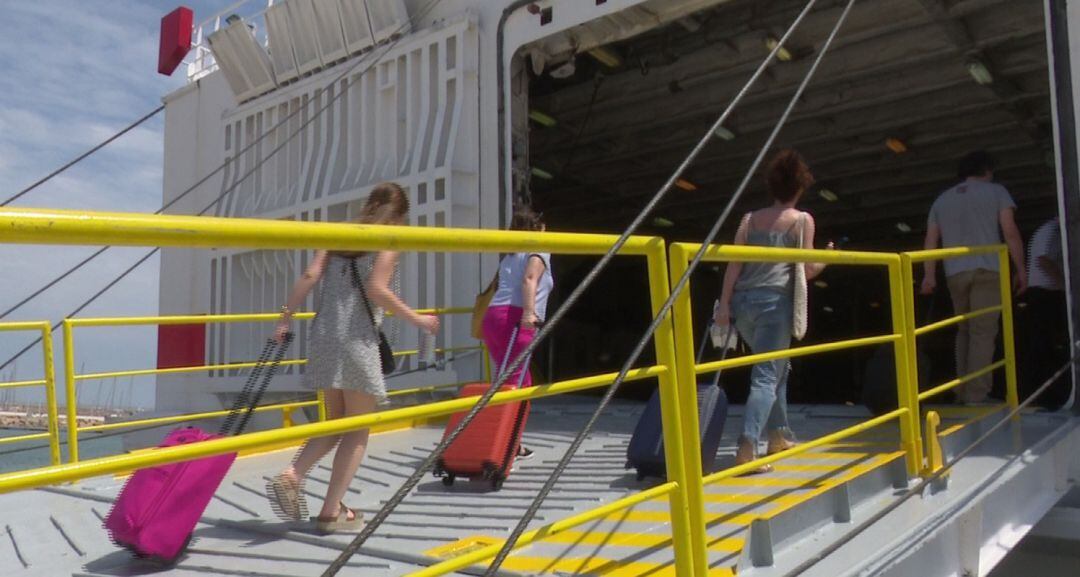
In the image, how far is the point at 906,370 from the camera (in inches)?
143

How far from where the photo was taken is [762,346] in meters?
3.98

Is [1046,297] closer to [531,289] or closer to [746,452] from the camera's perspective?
[746,452]

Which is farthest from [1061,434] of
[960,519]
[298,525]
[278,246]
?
[278,246]

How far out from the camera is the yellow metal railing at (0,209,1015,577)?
1.43 meters

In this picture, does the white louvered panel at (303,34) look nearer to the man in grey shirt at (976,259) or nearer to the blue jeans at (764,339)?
the man in grey shirt at (976,259)

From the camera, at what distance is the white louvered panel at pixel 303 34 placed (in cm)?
952

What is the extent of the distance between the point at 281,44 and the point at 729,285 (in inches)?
292

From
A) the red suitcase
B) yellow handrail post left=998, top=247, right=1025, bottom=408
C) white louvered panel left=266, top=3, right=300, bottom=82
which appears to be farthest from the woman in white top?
white louvered panel left=266, top=3, right=300, bottom=82

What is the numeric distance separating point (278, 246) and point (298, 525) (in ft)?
6.89

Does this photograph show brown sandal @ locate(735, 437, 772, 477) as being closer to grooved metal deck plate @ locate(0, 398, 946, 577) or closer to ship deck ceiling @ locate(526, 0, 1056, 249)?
grooved metal deck plate @ locate(0, 398, 946, 577)

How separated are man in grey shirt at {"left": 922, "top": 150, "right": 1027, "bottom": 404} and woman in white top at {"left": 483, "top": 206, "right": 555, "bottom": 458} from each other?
2.32 metres

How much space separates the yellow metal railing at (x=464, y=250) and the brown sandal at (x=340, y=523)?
1.34 meters

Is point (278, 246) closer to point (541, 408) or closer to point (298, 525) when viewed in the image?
point (298, 525)

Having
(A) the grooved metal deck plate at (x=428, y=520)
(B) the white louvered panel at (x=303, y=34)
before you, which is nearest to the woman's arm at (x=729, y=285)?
(A) the grooved metal deck plate at (x=428, y=520)
